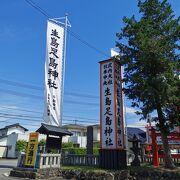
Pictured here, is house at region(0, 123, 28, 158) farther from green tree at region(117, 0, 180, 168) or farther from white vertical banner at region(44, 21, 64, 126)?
green tree at region(117, 0, 180, 168)

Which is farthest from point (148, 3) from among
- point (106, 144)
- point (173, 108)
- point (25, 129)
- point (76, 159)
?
point (25, 129)

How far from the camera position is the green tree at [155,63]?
476 inches

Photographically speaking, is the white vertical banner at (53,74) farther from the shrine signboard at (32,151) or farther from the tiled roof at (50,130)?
the shrine signboard at (32,151)

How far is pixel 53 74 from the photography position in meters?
15.7

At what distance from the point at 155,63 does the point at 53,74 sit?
6.80 meters

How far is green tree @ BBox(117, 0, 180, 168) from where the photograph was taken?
39.7ft

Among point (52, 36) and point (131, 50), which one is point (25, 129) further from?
point (131, 50)

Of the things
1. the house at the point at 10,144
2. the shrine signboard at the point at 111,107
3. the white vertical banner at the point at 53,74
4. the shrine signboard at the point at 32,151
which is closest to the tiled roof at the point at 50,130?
the white vertical banner at the point at 53,74

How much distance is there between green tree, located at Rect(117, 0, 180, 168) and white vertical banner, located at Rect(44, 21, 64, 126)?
4.71 meters

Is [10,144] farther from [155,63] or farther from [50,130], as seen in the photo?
[155,63]

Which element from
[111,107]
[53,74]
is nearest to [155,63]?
[111,107]

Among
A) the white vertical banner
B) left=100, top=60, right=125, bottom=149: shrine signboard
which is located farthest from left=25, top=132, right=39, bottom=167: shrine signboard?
left=100, top=60, right=125, bottom=149: shrine signboard

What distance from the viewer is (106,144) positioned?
1345 centimetres

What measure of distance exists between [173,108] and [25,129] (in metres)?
48.7
